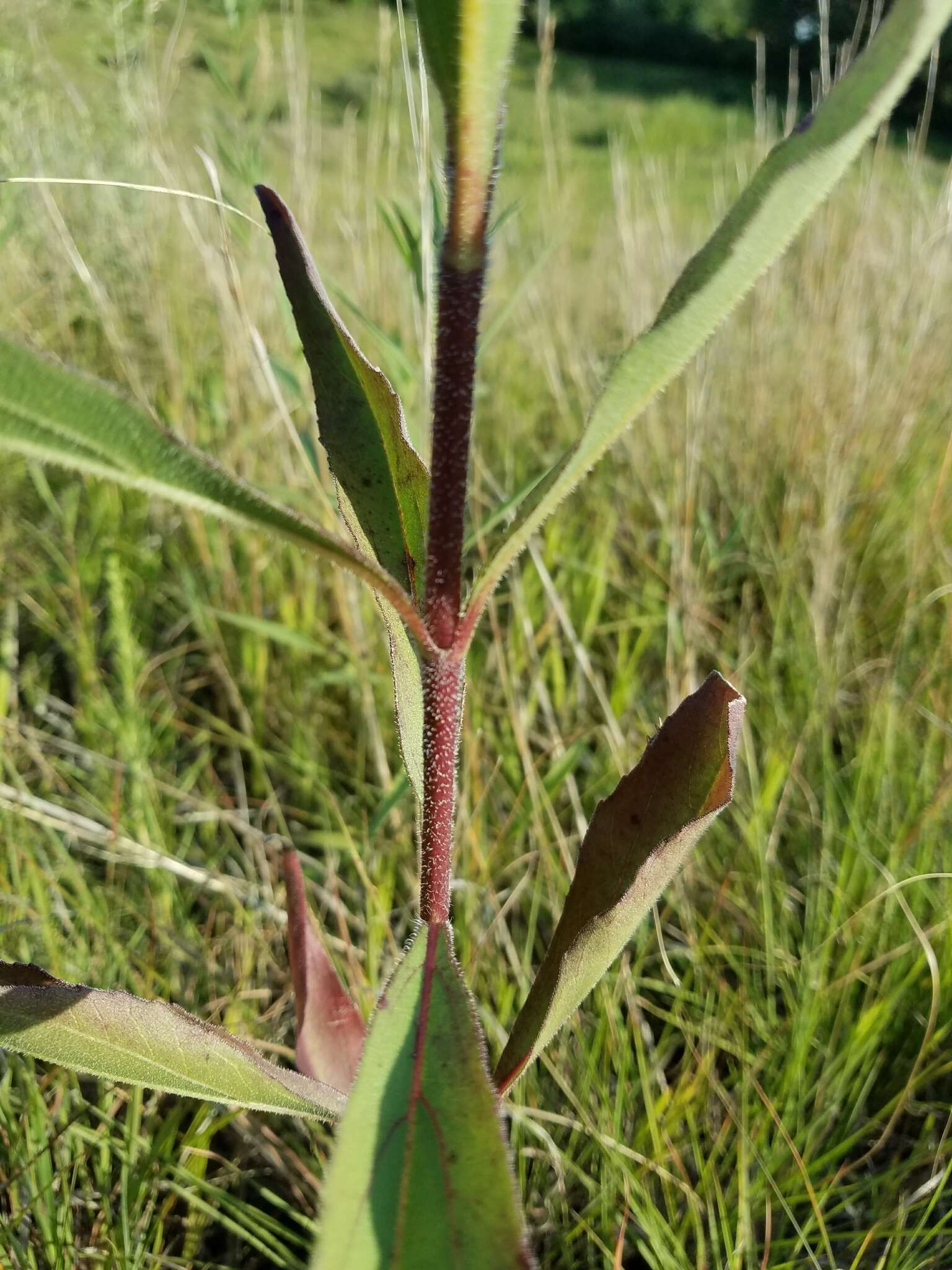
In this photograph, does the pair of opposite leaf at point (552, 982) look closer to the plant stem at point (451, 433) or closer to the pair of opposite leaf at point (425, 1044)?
the pair of opposite leaf at point (425, 1044)

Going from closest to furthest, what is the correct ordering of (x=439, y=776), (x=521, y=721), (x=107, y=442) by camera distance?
1. (x=107, y=442)
2. (x=439, y=776)
3. (x=521, y=721)

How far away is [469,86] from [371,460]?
0.18m

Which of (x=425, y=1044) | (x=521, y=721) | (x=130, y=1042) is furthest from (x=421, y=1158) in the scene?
(x=521, y=721)

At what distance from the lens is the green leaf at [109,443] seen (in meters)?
0.28

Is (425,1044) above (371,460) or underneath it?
underneath

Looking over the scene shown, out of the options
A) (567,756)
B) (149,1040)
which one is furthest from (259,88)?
(149,1040)

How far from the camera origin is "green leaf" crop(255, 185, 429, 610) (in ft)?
1.42

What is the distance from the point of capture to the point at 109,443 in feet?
0.96

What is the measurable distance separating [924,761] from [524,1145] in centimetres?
53

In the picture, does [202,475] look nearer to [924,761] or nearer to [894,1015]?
[894,1015]

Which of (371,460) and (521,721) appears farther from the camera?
(521,721)

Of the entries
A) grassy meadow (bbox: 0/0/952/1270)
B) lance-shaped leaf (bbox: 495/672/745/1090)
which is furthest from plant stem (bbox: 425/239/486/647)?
grassy meadow (bbox: 0/0/952/1270)

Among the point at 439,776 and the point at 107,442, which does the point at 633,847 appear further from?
the point at 107,442

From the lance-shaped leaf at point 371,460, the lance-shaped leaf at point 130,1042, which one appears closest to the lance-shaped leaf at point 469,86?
the lance-shaped leaf at point 371,460
